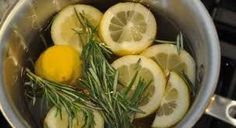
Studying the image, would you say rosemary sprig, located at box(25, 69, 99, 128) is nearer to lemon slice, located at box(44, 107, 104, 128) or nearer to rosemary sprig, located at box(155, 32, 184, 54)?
lemon slice, located at box(44, 107, 104, 128)

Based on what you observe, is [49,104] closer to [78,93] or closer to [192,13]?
[78,93]

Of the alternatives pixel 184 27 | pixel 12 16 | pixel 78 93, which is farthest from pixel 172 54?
pixel 12 16

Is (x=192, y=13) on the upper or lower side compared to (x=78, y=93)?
upper

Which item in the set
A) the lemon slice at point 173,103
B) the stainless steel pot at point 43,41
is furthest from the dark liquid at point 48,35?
the lemon slice at point 173,103

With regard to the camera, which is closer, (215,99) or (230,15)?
(215,99)

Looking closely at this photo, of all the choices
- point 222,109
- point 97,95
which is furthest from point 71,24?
point 222,109

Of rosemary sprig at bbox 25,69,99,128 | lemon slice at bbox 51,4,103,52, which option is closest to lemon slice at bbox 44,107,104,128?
rosemary sprig at bbox 25,69,99,128

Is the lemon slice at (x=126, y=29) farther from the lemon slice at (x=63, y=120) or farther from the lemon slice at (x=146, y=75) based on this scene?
the lemon slice at (x=63, y=120)

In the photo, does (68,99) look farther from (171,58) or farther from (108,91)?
(171,58)
